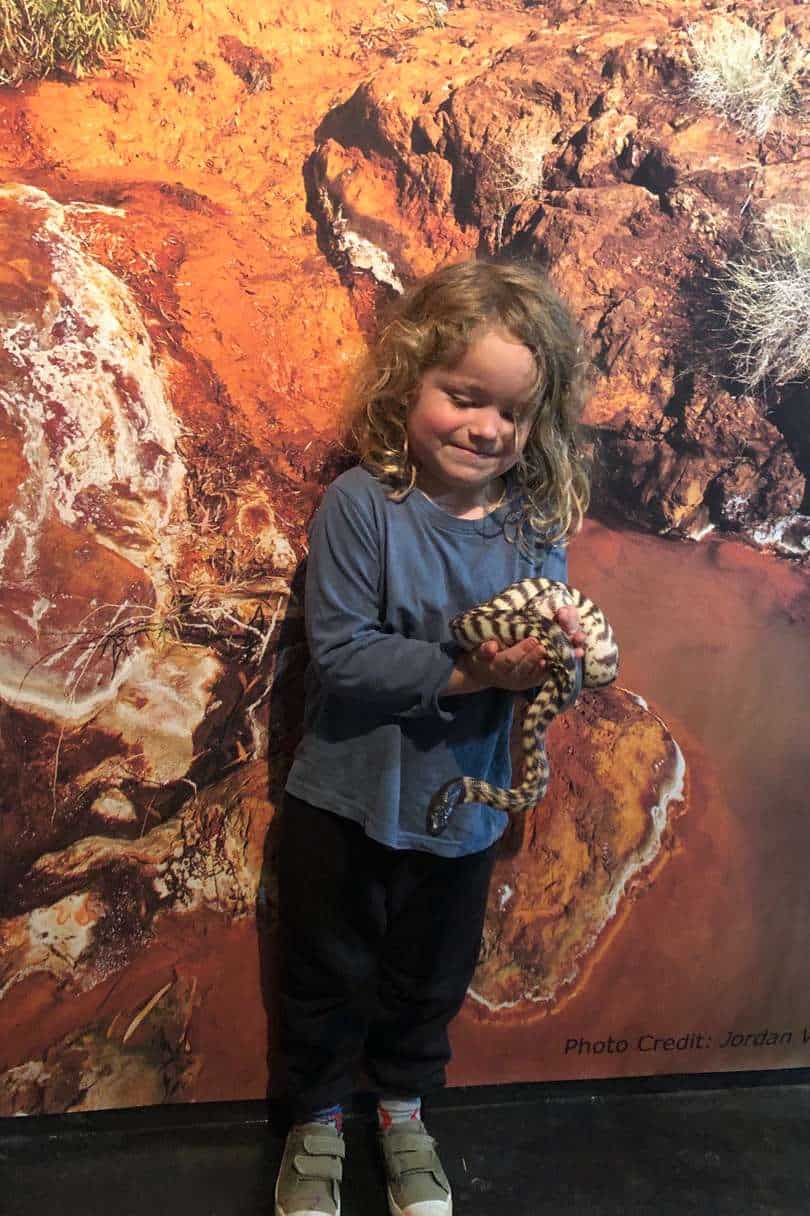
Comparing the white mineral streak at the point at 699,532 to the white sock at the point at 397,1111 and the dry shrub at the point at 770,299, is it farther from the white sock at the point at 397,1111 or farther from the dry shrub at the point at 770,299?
the white sock at the point at 397,1111

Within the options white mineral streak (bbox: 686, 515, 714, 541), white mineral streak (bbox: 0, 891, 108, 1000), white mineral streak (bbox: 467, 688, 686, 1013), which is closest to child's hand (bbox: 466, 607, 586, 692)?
white mineral streak (bbox: 686, 515, 714, 541)

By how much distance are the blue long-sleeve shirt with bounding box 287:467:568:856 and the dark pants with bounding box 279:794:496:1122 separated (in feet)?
0.36

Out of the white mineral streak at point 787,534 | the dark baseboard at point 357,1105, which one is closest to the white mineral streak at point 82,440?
the dark baseboard at point 357,1105

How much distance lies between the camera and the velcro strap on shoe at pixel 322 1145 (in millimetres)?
2029

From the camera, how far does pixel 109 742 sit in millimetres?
2053

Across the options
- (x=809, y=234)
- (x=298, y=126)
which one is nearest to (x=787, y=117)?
(x=809, y=234)

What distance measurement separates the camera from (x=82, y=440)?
195cm

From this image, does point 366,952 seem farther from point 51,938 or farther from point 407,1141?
point 51,938

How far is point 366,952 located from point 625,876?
2.52 feet

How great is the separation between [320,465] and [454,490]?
0.37m

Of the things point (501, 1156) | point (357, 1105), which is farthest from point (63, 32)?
point (501, 1156)

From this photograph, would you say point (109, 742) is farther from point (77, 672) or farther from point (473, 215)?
point (473, 215)

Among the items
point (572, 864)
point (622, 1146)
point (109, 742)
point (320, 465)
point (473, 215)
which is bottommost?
point (622, 1146)

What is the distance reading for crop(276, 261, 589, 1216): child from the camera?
174 centimetres
